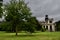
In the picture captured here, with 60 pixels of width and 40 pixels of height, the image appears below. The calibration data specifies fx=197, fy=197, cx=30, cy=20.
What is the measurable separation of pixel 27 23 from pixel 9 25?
433 centimetres

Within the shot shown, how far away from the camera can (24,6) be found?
146 ft

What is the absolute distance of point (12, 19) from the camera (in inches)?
1756

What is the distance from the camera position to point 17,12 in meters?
44.2

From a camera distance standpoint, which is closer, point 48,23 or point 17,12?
point 17,12

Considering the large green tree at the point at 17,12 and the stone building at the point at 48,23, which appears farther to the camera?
the stone building at the point at 48,23

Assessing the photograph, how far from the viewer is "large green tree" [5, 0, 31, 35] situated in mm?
43750

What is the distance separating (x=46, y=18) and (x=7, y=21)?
60612 millimetres

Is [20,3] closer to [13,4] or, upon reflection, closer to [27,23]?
[13,4]

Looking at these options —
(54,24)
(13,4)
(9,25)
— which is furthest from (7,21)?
(54,24)

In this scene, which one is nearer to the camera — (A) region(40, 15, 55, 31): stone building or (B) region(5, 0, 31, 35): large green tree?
(B) region(5, 0, 31, 35): large green tree

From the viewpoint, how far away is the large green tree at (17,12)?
43750 millimetres

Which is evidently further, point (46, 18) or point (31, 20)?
point (46, 18)

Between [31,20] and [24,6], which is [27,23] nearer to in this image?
[31,20]

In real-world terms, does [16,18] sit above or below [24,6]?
below
